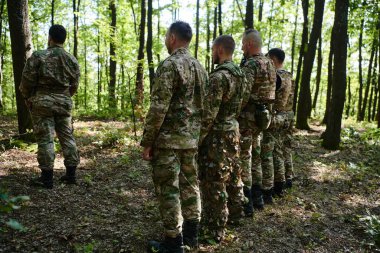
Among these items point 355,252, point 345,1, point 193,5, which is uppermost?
point 193,5

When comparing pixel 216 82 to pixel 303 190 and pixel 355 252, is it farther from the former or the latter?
pixel 303 190

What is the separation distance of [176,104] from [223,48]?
1.31 meters

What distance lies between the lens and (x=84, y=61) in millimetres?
37938

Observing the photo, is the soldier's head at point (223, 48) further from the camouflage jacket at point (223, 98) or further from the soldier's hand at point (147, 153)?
the soldier's hand at point (147, 153)

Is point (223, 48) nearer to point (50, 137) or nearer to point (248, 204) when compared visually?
point (248, 204)

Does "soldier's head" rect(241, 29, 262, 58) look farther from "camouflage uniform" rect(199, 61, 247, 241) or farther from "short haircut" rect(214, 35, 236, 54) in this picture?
"camouflage uniform" rect(199, 61, 247, 241)

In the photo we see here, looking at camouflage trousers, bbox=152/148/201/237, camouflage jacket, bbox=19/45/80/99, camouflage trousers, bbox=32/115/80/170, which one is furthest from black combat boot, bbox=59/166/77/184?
camouflage trousers, bbox=152/148/201/237

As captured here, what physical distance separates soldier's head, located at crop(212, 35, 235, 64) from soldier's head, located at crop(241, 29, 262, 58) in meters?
0.93

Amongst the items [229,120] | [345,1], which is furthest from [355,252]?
[345,1]

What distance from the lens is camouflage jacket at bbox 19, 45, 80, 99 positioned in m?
5.48

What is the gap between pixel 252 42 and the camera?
5473 millimetres

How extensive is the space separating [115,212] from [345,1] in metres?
9.73

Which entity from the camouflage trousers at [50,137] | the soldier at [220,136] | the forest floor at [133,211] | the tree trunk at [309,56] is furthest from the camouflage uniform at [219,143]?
the tree trunk at [309,56]

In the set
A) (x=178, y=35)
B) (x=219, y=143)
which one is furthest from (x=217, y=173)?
(x=178, y=35)
